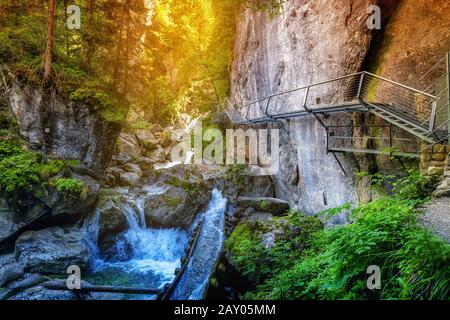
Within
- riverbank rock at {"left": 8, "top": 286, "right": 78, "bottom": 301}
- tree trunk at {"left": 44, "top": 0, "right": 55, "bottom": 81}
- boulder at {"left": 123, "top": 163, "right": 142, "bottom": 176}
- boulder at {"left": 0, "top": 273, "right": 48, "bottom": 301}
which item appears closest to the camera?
riverbank rock at {"left": 8, "top": 286, "right": 78, "bottom": 301}

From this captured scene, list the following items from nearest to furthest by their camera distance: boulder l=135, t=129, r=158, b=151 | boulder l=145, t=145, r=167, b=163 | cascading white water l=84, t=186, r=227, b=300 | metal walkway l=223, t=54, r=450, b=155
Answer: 1. metal walkway l=223, t=54, r=450, b=155
2. cascading white water l=84, t=186, r=227, b=300
3. boulder l=145, t=145, r=167, b=163
4. boulder l=135, t=129, r=158, b=151

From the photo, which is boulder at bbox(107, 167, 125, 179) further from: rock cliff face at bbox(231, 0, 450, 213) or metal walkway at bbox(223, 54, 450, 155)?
metal walkway at bbox(223, 54, 450, 155)

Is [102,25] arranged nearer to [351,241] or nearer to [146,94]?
[146,94]

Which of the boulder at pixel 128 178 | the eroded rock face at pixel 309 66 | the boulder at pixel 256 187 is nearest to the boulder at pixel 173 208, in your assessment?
→ the boulder at pixel 256 187

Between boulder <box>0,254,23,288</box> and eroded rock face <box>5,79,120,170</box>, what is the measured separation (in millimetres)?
4838

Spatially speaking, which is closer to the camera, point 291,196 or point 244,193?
point 291,196

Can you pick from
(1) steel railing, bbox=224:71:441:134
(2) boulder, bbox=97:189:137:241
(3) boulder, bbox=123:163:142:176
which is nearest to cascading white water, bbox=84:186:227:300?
(2) boulder, bbox=97:189:137:241

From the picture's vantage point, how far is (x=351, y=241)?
3.63 meters

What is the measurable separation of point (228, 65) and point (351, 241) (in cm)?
2091

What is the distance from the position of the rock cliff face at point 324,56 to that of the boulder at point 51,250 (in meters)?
9.52

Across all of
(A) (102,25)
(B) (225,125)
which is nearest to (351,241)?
(A) (102,25)

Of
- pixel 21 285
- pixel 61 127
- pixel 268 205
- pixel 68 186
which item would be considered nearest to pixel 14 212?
pixel 68 186

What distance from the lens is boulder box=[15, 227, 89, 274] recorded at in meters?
9.91

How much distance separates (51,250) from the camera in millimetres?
10500
